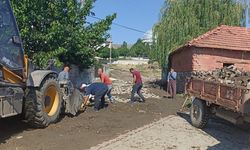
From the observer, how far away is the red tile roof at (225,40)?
2544 cm

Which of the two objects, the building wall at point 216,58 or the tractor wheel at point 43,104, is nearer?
the tractor wheel at point 43,104

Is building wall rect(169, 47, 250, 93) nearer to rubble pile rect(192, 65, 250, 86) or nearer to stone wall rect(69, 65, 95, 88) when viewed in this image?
stone wall rect(69, 65, 95, 88)

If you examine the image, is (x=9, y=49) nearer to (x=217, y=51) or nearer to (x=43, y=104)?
(x=43, y=104)

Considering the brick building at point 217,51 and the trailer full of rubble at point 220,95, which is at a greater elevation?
the brick building at point 217,51

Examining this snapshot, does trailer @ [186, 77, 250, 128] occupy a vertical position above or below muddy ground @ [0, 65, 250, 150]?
above

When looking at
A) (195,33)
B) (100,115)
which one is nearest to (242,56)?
(195,33)

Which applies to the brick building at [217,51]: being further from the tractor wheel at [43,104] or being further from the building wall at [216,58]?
the tractor wheel at [43,104]

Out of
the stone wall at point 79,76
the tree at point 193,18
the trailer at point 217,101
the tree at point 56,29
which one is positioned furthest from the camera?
the tree at point 193,18

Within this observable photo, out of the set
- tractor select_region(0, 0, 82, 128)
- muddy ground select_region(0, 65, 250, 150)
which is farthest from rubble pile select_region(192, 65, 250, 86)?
tractor select_region(0, 0, 82, 128)

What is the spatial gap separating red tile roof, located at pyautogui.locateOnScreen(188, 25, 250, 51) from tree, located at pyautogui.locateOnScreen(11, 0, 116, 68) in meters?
7.28

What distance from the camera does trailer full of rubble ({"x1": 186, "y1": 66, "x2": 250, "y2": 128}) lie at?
912 cm

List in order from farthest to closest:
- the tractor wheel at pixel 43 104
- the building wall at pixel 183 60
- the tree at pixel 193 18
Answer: the tree at pixel 193 18
the building wall at pixel 183 60
the tractor wheel at pixel 43 104

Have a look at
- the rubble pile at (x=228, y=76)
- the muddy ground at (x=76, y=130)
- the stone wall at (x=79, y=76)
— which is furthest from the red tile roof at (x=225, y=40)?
the rubble pile at (x=228, y=76)

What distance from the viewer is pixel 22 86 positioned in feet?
33.8
